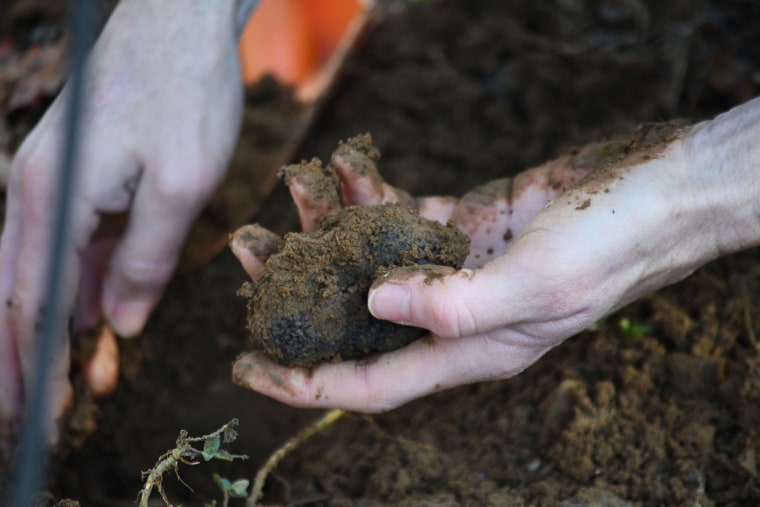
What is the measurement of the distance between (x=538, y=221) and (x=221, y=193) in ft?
4.41

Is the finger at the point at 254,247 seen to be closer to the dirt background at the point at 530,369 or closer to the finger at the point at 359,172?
the finger at the point at 359,172

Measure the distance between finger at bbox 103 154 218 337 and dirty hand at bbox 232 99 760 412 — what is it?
0.89 ft

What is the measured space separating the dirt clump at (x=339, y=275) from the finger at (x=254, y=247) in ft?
0.34

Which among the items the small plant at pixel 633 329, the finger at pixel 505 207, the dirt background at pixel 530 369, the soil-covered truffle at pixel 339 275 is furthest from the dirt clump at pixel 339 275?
the small plant at pixel 633 329

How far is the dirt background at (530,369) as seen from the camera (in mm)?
1675

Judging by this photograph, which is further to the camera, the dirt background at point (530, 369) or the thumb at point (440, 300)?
the dirt background at point (530, 369)

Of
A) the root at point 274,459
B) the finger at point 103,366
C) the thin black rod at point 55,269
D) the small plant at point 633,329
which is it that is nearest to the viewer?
the thin black rod at point 55,269

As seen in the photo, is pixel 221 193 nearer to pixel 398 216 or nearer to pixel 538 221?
pixel 398 216

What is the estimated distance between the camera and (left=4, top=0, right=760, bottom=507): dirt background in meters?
1.67

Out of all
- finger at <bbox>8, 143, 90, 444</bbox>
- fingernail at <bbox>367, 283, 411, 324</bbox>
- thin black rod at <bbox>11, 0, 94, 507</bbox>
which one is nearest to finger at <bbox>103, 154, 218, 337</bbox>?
finger at <bbox>8, 143, 90, 444</bbox>

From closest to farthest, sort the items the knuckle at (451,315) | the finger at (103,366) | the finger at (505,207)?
the knuckle at (451,315) → the finger at (505,207) → the finger at (103,366)

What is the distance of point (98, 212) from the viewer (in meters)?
1.87

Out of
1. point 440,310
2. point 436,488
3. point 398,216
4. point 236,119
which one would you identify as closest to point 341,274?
point 398,216

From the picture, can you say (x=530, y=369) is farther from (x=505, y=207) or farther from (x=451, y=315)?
(x=451, y=315)
